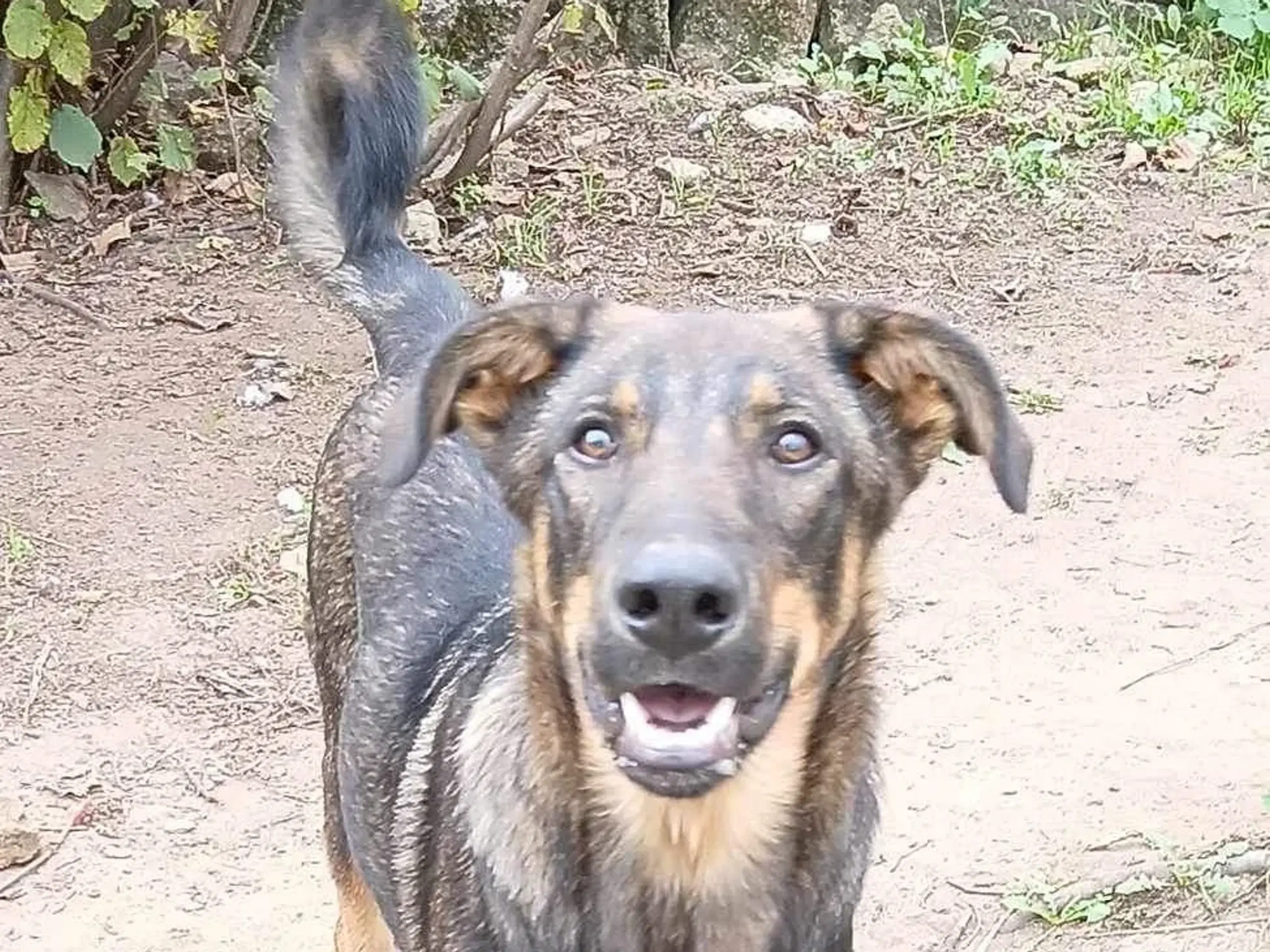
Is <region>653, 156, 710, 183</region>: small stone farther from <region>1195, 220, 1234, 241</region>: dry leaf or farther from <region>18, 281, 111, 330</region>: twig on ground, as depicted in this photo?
<region>18, 281, 111, 330</region>: twig on ground

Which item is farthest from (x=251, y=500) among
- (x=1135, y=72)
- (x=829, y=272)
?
(x=1135, y=72)

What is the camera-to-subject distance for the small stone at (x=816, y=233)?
8.22 metres

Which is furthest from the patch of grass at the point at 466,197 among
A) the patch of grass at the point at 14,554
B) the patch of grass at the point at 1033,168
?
the patch of grass at the point at 14,554

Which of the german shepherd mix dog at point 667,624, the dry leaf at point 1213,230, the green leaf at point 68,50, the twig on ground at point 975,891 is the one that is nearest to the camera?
the german shepherd mix dog at point 667,624

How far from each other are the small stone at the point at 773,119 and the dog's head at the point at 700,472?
227 inches

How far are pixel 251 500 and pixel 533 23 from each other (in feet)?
7.14

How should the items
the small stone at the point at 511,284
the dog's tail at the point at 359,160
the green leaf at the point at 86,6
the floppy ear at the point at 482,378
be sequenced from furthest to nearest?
the small stone at the point at 511,284 < the green leaf at the point at 86,6 < the dog's tail at the point at 359,160 < the floppy ear at the point at 482,378

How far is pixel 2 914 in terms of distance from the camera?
4.76 meters

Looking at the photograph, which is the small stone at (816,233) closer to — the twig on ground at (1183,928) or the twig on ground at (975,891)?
the twig on ground at (975,891)

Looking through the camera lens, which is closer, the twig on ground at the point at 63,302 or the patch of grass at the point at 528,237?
the twig on ground at the point at 63,302

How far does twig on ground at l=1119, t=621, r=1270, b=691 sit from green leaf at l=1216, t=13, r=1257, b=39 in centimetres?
488

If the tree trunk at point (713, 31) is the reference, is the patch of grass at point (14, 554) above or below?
below

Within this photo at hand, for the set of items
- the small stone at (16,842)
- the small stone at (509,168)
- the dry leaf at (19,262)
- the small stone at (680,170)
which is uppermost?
the small stone at (680,170)

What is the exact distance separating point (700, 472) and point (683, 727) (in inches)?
14.5
